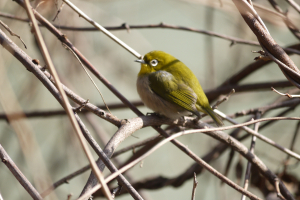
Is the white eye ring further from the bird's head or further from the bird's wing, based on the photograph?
the bird's wing

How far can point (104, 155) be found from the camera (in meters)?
1.55

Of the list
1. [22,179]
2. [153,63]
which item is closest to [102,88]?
[153,63]

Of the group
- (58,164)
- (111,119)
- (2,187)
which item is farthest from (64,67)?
(111,119)

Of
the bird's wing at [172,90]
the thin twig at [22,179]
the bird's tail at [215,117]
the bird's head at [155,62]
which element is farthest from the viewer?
the bird's head at [155,62]

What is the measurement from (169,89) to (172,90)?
39 millimetres

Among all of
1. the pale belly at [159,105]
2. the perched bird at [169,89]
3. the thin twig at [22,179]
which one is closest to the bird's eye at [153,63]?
the perched bird at [169,89]

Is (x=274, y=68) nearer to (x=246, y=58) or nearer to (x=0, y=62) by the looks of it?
(x=246, y=58)

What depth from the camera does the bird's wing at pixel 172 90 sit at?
3.53m

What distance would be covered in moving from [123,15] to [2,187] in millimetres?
3280

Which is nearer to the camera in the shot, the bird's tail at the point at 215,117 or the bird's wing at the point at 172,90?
the bird's tail at the point at 215,117

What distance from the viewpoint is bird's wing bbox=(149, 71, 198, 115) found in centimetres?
353

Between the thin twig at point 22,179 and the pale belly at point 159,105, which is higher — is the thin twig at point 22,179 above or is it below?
below

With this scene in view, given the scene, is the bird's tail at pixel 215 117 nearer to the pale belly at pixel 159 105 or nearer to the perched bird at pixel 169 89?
the perched bird at pixel 169 89

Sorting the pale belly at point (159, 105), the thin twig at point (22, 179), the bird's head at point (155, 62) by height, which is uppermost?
the bird's head at point (155, 62)
